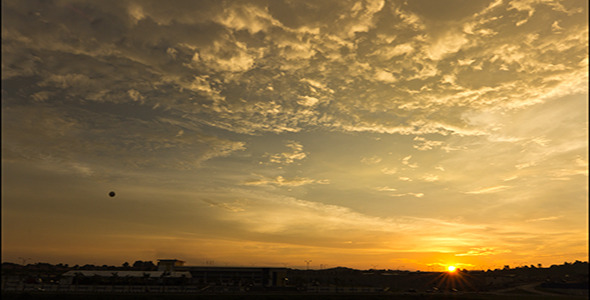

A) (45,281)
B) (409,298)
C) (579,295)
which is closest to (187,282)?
(45,281)

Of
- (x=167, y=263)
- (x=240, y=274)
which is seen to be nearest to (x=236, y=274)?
(x=240, y=274)

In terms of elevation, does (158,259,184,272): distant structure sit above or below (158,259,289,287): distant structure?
above

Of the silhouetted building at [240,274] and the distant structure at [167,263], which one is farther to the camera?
the distant structure at [167,263]

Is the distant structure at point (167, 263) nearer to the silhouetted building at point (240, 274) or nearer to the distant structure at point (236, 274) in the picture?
the distant structure at point (236, 274)

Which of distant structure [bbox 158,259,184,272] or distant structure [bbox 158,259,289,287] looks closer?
distant structure [bbox 158,259,289,287]

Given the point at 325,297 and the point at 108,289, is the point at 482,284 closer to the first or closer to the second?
the point at 325,297

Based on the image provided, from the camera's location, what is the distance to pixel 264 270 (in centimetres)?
18750

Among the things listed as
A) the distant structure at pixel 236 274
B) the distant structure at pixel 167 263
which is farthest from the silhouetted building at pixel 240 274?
the distant structure at pixel 167 263

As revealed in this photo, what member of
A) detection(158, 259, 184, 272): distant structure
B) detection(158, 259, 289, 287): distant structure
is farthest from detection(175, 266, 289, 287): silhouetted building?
detection(158, 259, 184, 272): distant structure

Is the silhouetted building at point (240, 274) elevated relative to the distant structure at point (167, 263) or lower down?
lower down

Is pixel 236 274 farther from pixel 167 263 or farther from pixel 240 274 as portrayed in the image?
pixel 167 263

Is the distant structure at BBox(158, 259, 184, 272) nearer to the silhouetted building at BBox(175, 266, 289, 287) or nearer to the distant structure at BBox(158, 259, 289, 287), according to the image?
the distant structure at BBox(158, 259, 289, 287)

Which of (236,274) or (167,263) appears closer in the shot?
(236,274)

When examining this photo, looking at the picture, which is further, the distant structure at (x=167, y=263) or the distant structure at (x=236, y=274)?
the distant structure at (x=167, y=263)
